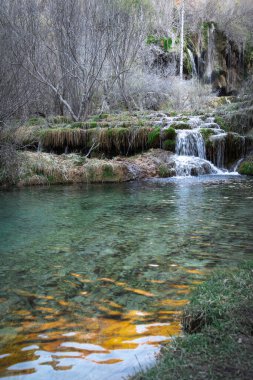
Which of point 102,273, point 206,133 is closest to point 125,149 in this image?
point 206,133

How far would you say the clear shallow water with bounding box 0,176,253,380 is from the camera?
291cm

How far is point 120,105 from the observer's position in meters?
25.2

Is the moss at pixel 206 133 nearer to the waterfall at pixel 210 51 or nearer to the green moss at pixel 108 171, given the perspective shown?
the green moss at pixel 108 171

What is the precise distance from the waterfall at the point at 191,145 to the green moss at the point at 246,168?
1614 mm

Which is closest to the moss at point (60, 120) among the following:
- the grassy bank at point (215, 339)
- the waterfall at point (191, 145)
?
the waterfall at point (191, 145)

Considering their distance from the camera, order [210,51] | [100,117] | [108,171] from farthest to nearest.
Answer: [210,51] < [100,117] < [108,171]

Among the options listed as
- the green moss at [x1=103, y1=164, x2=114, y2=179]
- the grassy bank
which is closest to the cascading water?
the green moss at [x1=103, y1=164, x2=114, y2=179]

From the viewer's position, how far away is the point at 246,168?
51.6 ft

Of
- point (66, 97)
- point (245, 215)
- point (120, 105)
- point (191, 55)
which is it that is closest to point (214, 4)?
point (191, 55)

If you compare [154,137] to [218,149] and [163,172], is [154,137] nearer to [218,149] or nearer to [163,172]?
[163,172]

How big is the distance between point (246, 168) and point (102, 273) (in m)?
12.2

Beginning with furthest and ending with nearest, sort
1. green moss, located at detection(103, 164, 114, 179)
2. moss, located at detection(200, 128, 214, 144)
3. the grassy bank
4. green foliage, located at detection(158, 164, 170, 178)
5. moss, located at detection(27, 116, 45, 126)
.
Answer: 1. moss, located at detection(27, 116, 45, 126)
2. moss, located at detection(200, 128, 214, 144)
3. green foliage, located at detection(158, 164, 170, 178)
4. green moss, located at detection(103, 164, 114, 179)
5. the grassy bank

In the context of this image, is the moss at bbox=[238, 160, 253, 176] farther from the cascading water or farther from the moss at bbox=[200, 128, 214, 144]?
the moss at bbox=[200, 128, 214, 144]

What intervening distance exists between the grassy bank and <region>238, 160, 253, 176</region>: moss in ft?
40.7
